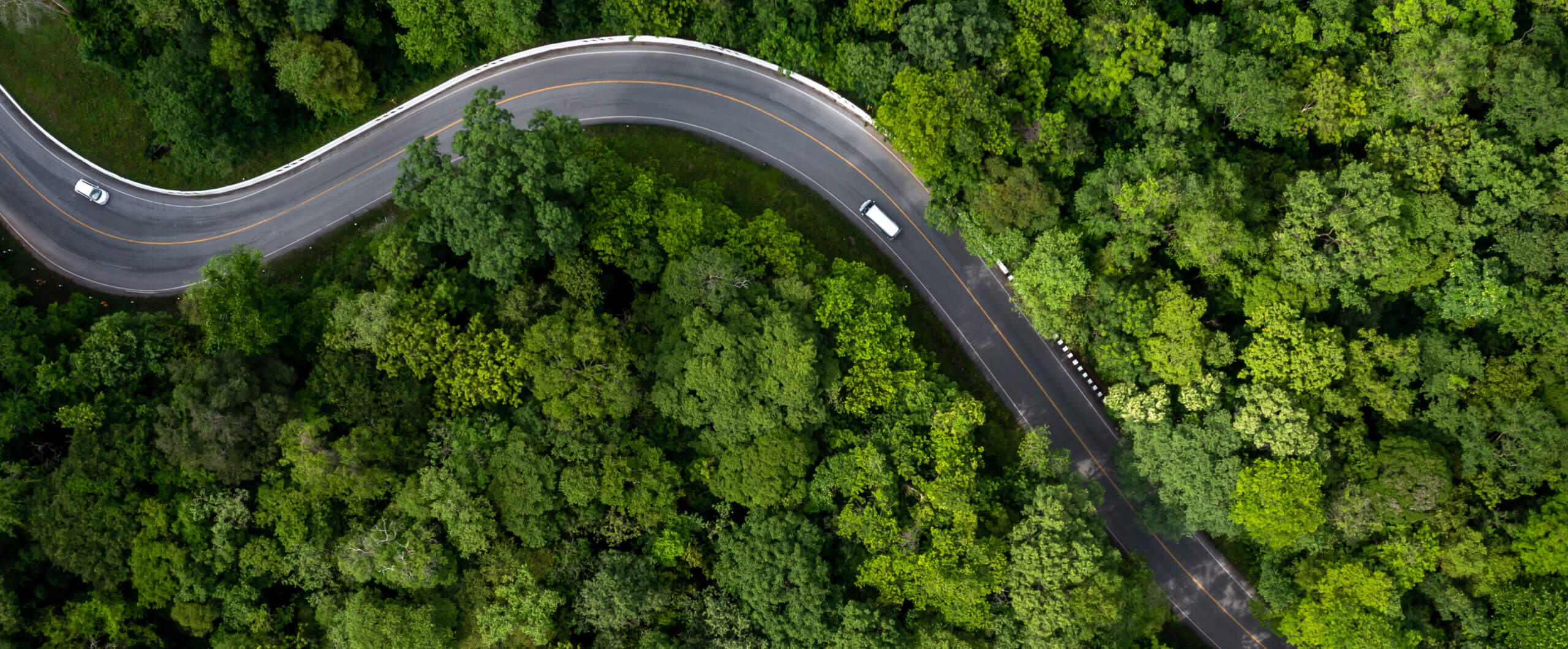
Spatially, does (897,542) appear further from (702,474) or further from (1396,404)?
(1396,404)

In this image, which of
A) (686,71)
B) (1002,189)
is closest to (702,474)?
(1002,189)

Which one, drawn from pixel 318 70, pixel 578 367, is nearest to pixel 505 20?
pixel 318 70

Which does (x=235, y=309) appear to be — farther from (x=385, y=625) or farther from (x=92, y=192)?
(x=92, y=192)

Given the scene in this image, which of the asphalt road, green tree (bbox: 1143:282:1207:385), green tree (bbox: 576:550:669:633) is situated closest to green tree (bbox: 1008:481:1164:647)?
green tree (bbox: 1143:282:1207:385)

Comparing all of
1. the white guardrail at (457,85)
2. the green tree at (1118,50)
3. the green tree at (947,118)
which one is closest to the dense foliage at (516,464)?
the green tree at (947,118)

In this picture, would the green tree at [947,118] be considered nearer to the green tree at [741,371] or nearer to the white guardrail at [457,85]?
the white guardrail at [457,85]

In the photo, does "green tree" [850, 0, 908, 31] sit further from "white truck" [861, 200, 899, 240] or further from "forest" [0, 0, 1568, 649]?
"white truck" [861, 200, 899, 240]
